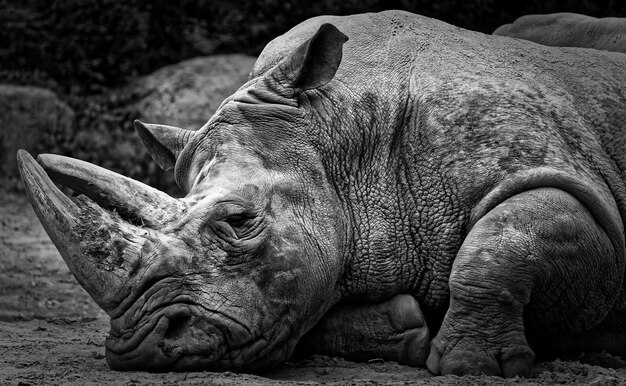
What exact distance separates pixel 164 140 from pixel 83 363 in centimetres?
140

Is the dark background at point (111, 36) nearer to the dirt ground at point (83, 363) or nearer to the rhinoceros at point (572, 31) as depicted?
the dirt ground at point (83, 363)

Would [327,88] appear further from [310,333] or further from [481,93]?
[310,333]

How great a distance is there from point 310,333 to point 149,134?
153cm

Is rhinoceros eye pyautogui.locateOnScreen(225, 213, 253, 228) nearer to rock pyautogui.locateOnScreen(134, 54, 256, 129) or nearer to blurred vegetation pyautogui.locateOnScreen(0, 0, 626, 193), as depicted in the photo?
rock pyautogui.locateOnScreen(134, 54, 256, 129)

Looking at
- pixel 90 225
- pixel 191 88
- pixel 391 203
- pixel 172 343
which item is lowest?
pixel 172 343

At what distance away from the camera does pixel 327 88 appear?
512 cm

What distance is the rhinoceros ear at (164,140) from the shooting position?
17.8 ft

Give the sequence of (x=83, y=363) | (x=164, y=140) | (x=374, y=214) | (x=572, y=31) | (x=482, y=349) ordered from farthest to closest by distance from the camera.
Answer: (x=572, y=31)
(x=164, y=140)
(x=374, y=214)
(x=83, y=363)
(x=482, y=349)

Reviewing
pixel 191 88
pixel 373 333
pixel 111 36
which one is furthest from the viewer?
pixel 111 36

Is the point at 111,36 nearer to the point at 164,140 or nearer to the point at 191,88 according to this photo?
the point at 191,88

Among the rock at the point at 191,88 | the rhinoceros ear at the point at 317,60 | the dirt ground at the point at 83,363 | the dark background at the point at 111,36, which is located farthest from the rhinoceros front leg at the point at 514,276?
the dark background at the point at 111,36

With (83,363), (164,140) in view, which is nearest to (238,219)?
(83,363)

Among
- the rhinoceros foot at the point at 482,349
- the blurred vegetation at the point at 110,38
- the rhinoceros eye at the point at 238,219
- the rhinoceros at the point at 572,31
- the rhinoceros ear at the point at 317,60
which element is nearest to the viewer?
the rhinoceros foot at the point at 482,349

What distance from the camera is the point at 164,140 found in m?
5.49
